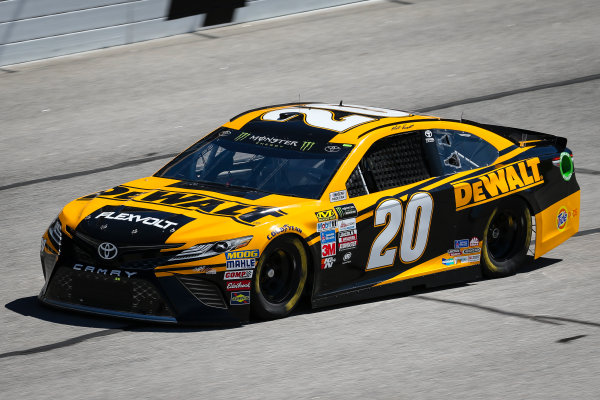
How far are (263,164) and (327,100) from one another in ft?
22.6

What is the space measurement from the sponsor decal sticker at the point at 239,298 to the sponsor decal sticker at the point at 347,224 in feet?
2.89

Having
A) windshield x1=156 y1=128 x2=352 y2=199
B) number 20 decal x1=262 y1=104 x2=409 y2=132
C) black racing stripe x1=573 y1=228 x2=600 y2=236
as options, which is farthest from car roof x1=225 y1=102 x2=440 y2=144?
black racing stripe x1=573 y1=228 x2=600 y2=236

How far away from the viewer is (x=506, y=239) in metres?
9.30

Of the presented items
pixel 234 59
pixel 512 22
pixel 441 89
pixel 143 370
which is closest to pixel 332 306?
pixel 143 370

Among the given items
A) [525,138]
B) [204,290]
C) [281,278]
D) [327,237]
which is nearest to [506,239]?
[525,138]

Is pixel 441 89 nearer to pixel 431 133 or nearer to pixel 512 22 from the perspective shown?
pixel 512 22

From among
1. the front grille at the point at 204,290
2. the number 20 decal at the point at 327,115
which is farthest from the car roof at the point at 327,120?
the front grille at the point at 204,290

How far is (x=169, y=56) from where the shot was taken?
1730 cm

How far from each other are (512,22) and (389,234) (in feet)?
39.5

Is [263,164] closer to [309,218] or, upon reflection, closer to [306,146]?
[306,146]

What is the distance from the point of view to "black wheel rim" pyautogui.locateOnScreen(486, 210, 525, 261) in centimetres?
918

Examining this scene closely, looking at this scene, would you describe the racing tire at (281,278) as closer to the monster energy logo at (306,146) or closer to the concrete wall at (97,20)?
the monster energy logo at (306,146)

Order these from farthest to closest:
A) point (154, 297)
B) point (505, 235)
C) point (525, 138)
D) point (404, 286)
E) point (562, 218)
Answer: point (525, 138)
point (562, 218)
point (505, 235)
point (404, 286)
point (154, 297)

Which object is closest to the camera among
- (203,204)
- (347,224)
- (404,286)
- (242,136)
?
(203,204)
